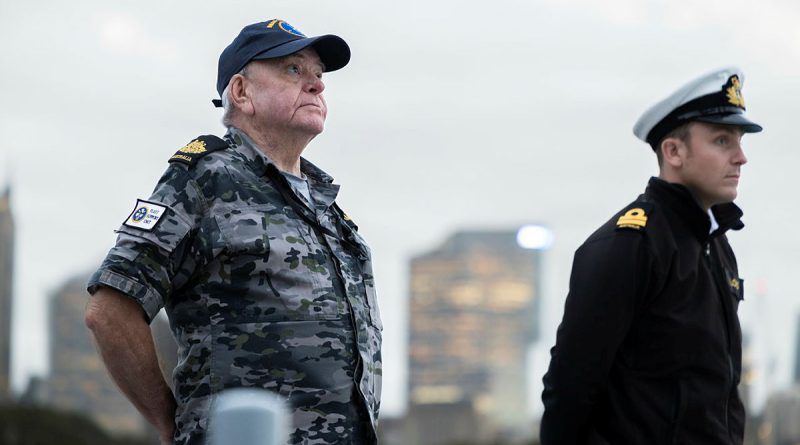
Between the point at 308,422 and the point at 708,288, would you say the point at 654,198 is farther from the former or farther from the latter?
the point at 308,422

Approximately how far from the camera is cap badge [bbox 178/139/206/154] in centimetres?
475

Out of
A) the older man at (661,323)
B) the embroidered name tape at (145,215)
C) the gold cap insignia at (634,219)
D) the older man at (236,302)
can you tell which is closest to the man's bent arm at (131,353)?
the older man at (236,302)

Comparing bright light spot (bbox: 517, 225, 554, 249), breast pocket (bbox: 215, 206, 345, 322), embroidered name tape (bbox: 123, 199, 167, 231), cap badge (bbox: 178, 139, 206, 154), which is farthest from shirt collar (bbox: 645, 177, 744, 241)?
bright light spot (bbox: 517, 225, 554, 249)

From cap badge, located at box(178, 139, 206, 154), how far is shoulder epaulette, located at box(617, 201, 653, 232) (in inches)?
51.8

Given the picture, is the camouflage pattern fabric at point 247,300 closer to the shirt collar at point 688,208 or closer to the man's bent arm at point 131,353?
the man's bent arm at point 131,353

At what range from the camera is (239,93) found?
498cm

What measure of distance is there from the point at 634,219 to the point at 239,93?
130cm

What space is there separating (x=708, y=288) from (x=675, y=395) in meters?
0.38

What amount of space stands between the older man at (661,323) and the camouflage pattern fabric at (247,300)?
68 cm

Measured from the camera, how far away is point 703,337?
490cm

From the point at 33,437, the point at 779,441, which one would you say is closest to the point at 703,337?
the point at 33,437

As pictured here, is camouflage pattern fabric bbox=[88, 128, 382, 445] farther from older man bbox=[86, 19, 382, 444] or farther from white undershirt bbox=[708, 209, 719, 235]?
white undershirt bbox=[708, 209, 719, 235]

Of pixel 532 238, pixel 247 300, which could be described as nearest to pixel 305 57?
pixel 247 300

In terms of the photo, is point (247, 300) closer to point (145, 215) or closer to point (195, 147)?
point (145, 215)
